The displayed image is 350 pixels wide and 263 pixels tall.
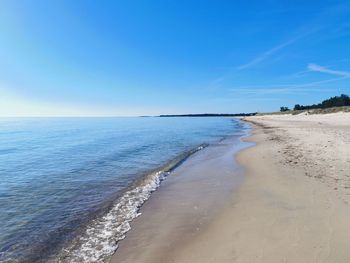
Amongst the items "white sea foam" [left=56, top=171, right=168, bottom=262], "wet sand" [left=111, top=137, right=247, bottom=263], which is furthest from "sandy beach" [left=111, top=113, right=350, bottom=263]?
"white sea foam" [left=56, top=171, right=168, bottom=262]

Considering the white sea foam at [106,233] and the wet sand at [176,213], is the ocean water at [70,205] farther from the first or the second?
the wet sand at [176,213]

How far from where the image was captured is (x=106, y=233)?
21.2 feet

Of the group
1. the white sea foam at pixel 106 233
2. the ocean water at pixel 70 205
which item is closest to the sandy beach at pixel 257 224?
the white sea foam at pixel 106 233

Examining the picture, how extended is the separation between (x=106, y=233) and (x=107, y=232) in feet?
0.18

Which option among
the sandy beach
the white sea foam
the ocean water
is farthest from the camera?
the ocean water

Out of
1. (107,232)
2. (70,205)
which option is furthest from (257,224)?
(70,205)

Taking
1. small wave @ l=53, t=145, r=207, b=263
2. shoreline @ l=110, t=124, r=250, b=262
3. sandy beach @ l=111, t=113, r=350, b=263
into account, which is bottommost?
small wave @ l=53, t=145, r=207, b=263

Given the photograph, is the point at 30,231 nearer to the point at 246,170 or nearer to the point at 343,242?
the point at 343,242

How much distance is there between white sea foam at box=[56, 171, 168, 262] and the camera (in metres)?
5.44

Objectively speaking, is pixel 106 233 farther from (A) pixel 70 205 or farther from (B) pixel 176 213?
(A) pixel 70 205

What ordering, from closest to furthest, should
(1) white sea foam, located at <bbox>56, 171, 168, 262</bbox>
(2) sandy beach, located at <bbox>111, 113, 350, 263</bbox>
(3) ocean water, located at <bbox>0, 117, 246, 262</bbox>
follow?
1. (2) sandy beach, located at <bbox>111, 113, 350, 263</bbox>
2. (1) white sea foam, located at <bbox>56, 171, 168, 262</bbox>
3. (3) ocean water, located at <bbox>0, 117, 246, 262</bbox>

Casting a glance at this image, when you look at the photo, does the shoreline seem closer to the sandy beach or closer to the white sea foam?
the sandy beach

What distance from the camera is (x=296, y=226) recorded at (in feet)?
18.9

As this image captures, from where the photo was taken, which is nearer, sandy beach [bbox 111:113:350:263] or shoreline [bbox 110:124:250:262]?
sandy beach [bbox 111:113:350:263]
